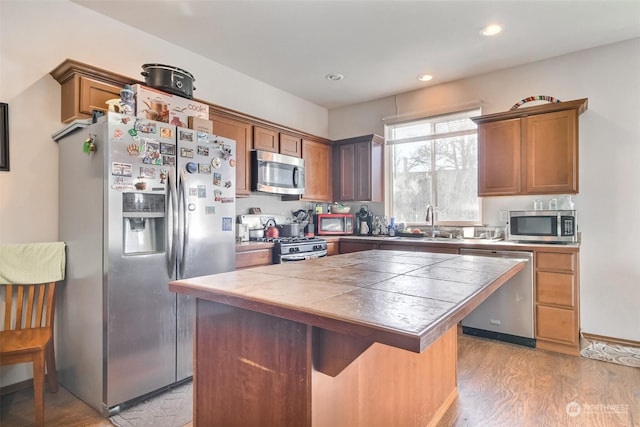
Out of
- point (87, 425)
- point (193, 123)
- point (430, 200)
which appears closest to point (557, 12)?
point (430, 200)

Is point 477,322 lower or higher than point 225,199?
lower

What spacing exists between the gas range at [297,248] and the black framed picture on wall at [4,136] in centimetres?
214

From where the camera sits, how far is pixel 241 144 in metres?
3.45

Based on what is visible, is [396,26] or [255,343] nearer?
[255,343]

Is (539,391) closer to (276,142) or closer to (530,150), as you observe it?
(530,150)

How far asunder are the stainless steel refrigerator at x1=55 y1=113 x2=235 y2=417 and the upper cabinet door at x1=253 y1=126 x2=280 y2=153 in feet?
3.54

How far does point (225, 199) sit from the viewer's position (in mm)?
2668

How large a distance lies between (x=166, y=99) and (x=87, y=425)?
2.17 metres

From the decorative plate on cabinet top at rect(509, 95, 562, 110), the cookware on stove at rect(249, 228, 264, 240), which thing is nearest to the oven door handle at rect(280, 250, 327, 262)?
the cookware on stove at rect(249, 228, 264, 240)

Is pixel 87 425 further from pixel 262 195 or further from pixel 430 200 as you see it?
pixel 430 200

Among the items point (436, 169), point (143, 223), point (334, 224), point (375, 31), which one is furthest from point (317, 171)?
point (143, 223)

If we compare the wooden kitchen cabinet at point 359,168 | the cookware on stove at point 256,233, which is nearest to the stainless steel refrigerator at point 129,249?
the cookware on stove at point 256,233

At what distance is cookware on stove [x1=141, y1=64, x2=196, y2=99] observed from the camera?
253 centimetres

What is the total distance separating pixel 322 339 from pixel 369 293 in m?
0.24
